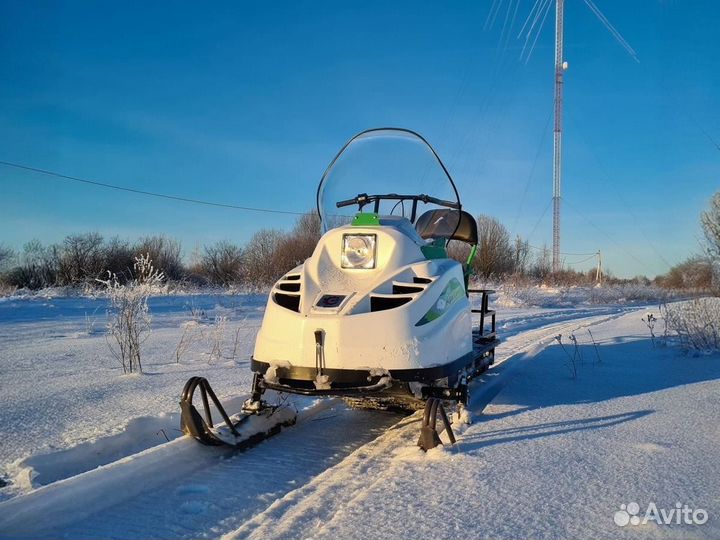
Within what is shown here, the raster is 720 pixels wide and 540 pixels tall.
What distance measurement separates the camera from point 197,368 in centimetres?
628

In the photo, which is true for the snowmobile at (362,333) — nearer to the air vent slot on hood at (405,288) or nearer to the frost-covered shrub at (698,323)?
the air vent slot on hood at (405,288)

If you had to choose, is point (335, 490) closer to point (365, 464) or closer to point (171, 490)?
point (365, 464)

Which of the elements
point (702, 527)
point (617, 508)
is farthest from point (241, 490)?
point (702, 527)

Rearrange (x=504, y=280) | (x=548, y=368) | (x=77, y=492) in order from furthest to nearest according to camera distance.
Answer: (x=504, y=280) < (x=548, y=368) < (x=77, y=492)

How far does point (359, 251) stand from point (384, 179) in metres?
1.41

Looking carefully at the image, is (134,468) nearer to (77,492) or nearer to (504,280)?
(77,492)

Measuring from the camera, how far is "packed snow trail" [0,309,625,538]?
Answer: 242 centimetres

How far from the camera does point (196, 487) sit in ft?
9.70

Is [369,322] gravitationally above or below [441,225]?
below

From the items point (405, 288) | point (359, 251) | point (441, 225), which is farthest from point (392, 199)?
point (405, 288)

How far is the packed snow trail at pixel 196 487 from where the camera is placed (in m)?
2.42

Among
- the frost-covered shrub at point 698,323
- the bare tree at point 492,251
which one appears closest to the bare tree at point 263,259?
the bare tree at point 492,251

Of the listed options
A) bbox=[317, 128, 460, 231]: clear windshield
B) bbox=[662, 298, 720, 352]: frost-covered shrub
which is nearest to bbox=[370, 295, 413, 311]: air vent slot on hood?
bbox=[317, 128, 460, 231]: clear windshield

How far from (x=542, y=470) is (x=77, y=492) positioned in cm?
237
